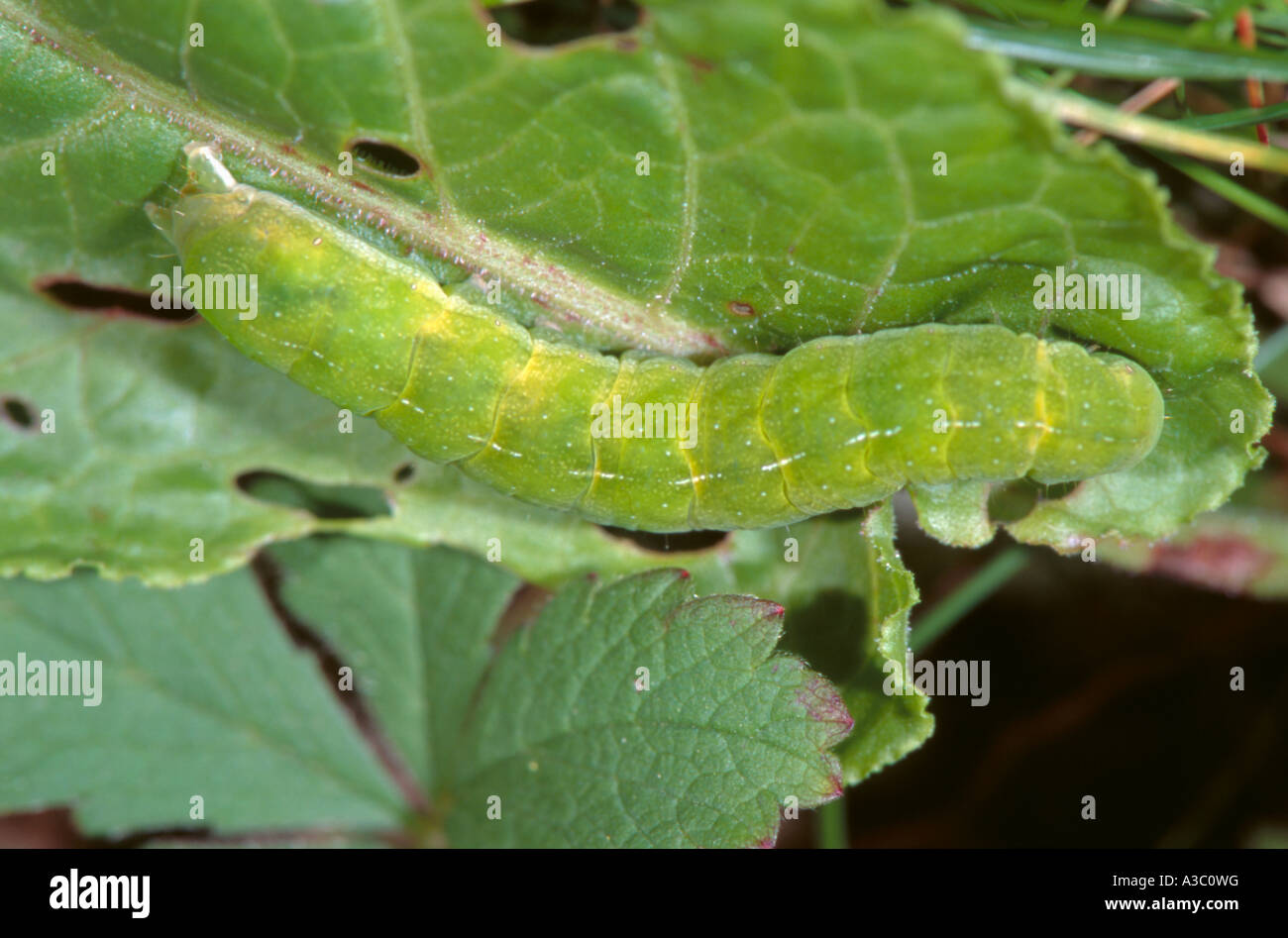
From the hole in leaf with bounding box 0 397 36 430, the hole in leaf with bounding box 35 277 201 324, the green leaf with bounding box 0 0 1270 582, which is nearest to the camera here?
the green leaf with bounding box 0 0 1270 582

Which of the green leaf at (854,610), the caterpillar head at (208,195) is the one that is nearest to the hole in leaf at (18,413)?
the caterpillar head at (208,195)

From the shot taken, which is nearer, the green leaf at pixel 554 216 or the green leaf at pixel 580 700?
the green leaf at pixel 554 216

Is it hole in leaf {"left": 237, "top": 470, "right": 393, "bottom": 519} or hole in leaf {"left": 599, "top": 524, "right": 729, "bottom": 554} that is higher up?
hole in leaf {"left": 237, "top": 470, "right": 393, "bottom": 519}

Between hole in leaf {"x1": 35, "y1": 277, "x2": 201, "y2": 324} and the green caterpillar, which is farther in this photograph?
hole in leaf {"x1": 35, "y1": 277, "x2": 201, "y2": 324}

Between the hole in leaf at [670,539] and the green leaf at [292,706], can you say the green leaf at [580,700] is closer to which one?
the green leaf at [292,706]

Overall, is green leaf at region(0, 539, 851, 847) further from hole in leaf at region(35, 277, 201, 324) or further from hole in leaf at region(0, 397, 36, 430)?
hole in leaf at region(35, 277, 201, 324)

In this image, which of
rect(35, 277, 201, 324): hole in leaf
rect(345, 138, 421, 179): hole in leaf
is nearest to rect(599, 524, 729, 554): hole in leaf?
rect(345, 138, 421, 179): hole in leaf

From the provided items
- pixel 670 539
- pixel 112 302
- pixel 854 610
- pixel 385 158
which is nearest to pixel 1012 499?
pixel 854 610
